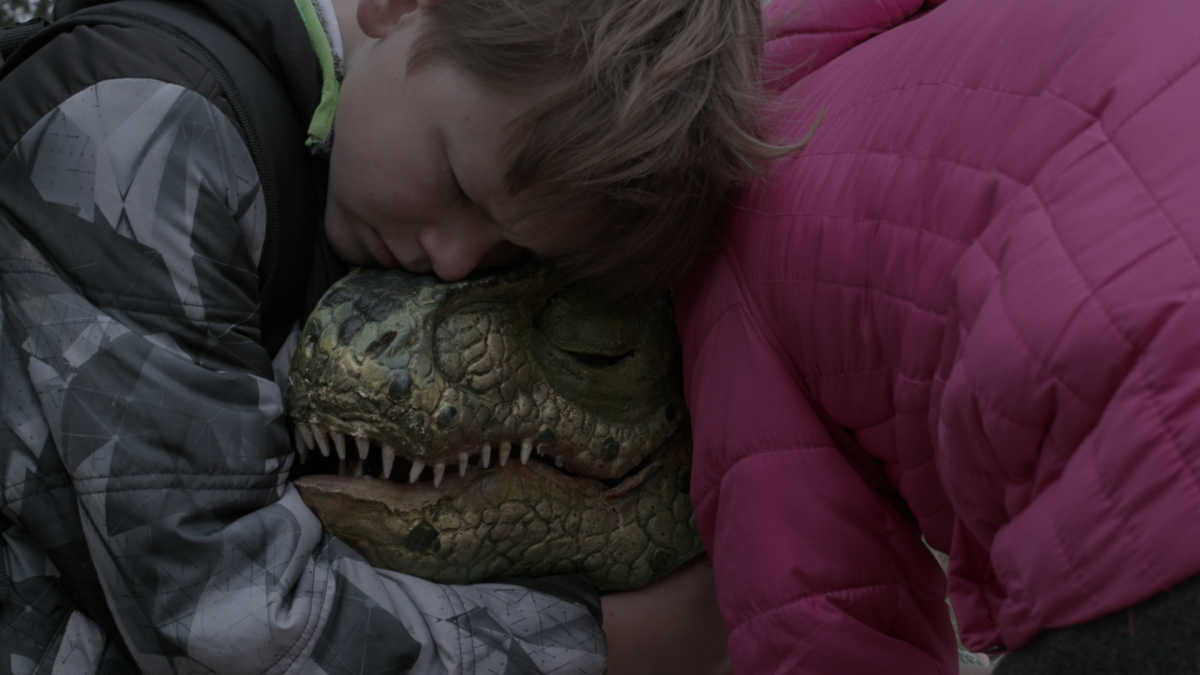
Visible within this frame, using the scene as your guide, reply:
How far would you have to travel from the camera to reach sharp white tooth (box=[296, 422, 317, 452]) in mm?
1230

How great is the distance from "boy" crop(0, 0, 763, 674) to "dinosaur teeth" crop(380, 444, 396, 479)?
0.27 ft

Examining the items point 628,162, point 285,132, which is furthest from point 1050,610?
point 285,132

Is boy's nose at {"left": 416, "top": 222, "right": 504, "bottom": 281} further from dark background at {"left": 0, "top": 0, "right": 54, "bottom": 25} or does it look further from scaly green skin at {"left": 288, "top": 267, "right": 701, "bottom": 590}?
dark background at {"left": 0, "top": 0, "right": 54, "bottom": 25}

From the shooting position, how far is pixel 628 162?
3.83 feet

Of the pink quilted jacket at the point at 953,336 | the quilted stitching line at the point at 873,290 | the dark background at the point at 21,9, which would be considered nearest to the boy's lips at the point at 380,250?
the pink quilted jacket at the point at 953,336

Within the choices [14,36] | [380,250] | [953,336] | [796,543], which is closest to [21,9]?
[14,36]

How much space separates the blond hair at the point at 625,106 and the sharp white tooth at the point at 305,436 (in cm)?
30

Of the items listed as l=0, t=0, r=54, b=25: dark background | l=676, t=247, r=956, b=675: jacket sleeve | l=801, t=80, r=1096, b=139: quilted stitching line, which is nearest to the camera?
l=801, t=80, r=1096, b=139: quilted stitching line

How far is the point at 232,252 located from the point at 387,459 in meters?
0.24

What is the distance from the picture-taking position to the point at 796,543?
1.06 m

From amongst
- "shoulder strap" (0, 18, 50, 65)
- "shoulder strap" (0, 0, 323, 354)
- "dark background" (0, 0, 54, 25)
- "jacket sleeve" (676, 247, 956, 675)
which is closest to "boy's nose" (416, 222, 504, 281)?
"shoulder strap" (0, 0, 323, 354)

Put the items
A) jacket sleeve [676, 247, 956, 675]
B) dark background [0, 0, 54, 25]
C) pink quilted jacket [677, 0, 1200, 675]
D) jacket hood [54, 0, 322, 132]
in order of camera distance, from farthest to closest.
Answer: dark background [0, 0, 54, 25], jacket hood [54, 0, 322, 132], jacket sleeve [676, 247, 956, 675], pink quilted jacket [677, 0, 1200, 675]

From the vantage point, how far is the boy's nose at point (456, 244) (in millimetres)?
1247

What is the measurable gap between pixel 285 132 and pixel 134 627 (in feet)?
1.59
